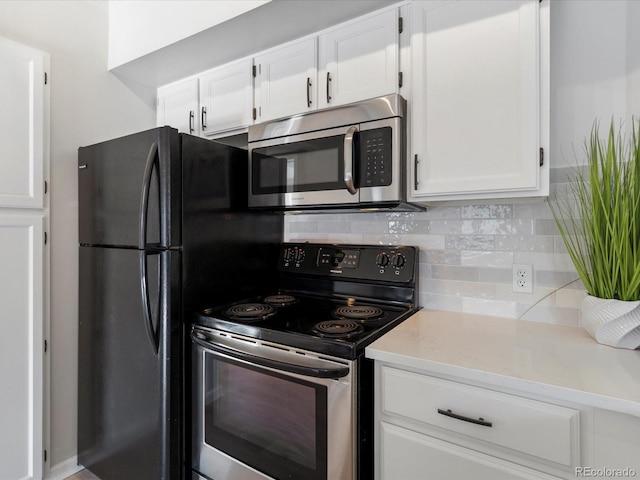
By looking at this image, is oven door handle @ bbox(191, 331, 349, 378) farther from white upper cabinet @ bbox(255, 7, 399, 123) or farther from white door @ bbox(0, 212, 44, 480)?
white upper cabinet @ bbox(255, 7, 399, 123)

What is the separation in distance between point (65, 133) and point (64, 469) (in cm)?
175

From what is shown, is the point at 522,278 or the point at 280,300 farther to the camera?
the point at 280,300

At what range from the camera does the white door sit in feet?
5.42

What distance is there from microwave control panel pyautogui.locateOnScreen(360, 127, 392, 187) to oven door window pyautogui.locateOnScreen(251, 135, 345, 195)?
0.09 metres

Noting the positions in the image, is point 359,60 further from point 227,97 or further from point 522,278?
point 522,278

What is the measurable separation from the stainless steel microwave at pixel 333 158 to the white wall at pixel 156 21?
19.5 inches

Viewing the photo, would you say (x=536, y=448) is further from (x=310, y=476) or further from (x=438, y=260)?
(x=438, y=260)

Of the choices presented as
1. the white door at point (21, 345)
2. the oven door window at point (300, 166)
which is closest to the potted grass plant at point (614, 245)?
the oven door window at point (300, 166)

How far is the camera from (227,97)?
1.94m

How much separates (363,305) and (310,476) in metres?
0.73

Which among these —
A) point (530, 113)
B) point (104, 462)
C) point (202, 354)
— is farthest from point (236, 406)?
point (530, 113)

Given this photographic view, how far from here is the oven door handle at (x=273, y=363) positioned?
1.15 m

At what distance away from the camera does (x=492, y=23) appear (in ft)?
4.18

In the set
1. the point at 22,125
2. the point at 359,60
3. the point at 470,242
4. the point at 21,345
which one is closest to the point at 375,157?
the point at 359,60
